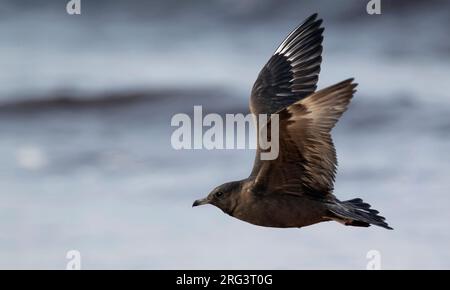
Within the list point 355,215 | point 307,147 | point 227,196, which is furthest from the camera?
point 227,196

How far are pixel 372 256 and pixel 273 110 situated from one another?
5.16 feet

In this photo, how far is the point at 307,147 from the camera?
6793 mm

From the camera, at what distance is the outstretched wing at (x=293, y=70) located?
8.01 meters

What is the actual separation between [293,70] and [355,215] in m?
1.56

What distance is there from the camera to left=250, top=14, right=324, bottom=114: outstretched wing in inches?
315

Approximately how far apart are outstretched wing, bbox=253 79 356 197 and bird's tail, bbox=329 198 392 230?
14 cm

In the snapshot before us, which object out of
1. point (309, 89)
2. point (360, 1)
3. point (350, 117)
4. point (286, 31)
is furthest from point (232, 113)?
point (309, 89)

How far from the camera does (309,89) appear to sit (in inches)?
319
